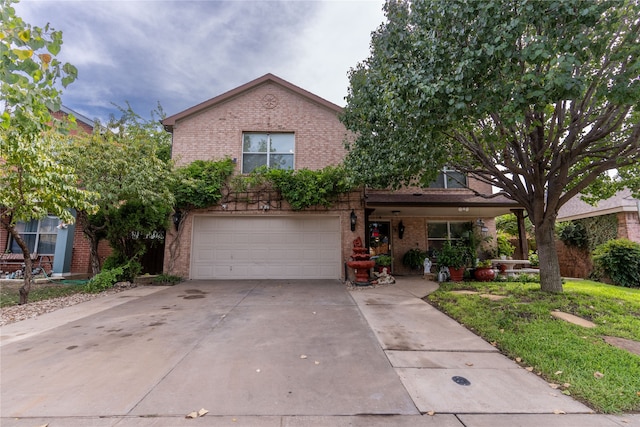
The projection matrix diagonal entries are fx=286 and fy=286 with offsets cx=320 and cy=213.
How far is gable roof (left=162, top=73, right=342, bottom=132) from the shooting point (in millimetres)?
10773

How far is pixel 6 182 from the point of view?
596 centimetres

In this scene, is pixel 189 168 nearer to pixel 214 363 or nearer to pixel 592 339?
pixel 214 363

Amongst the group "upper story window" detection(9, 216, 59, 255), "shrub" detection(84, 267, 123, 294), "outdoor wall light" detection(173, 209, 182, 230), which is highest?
"outdoor wall light" detection(173, 209, 182, 230)

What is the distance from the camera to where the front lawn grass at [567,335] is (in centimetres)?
297

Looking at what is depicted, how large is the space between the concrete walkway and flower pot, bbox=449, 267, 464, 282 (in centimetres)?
442

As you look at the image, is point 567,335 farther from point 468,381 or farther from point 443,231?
point 443,231

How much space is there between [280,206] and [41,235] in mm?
10029

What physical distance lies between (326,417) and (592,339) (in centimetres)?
438

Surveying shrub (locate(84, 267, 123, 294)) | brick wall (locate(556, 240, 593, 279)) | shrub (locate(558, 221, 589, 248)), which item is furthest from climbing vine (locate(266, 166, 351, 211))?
brick wall (locate(556, 240, 593, 279))

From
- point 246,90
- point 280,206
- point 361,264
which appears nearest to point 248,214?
point 280,206

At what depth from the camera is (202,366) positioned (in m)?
3.45

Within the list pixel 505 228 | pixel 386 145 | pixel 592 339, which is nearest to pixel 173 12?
pixel 386 145

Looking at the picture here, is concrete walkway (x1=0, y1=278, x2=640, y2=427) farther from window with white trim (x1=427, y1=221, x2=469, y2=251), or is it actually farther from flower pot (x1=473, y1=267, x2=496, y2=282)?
window with white trim (x1=427, y1=221, x2=469, y2=251)

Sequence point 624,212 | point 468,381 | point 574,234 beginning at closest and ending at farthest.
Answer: point 468,381, point 624,212, point 574,234
